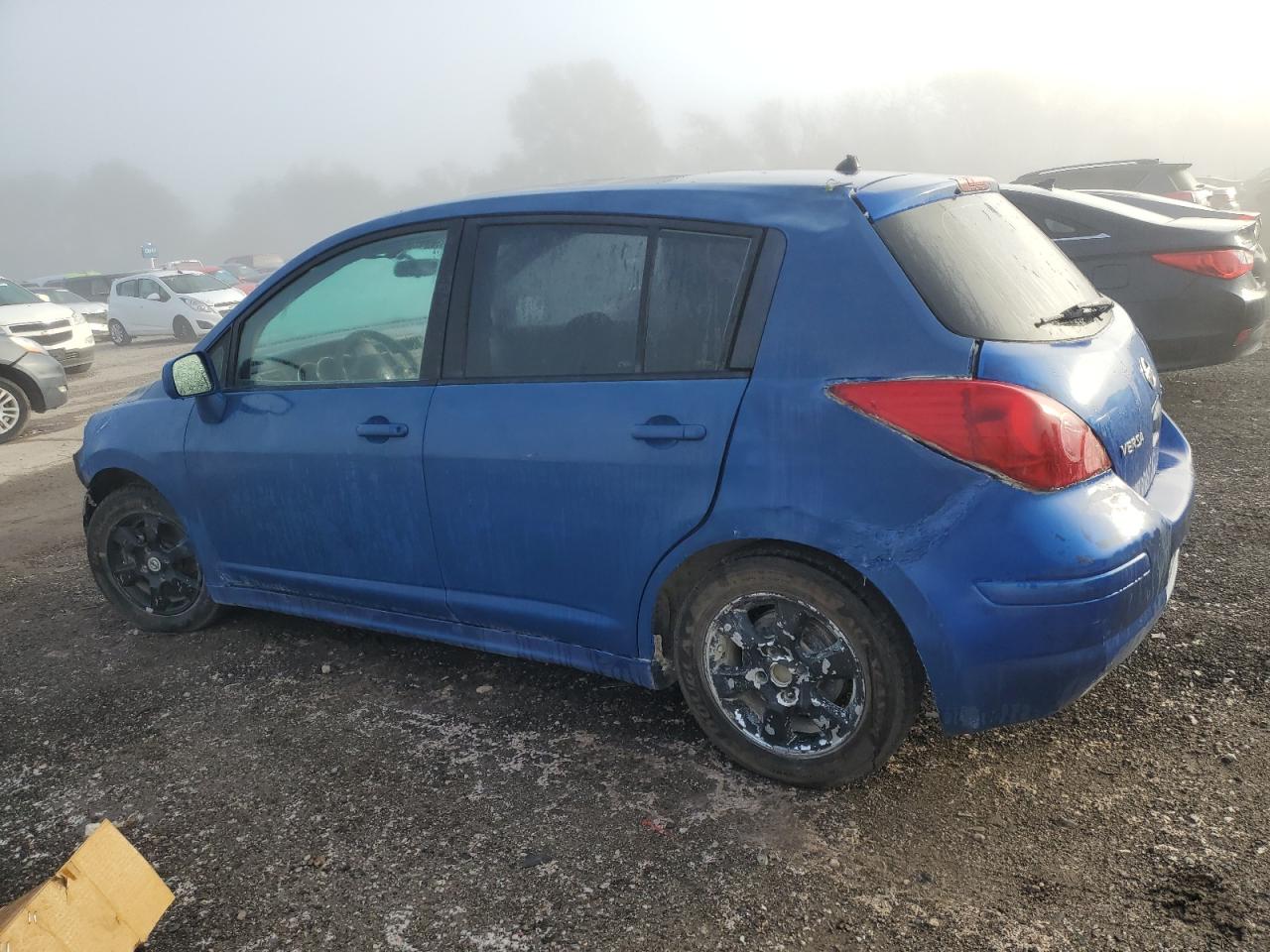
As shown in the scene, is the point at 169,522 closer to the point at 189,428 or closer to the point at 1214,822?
the point at 189,428

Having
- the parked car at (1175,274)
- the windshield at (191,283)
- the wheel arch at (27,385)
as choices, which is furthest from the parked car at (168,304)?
the parked car at (1175,274)

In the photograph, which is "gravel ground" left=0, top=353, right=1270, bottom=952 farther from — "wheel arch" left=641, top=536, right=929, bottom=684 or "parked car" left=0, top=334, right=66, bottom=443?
"parked car" left=0, top=334, right=66, bottom=443

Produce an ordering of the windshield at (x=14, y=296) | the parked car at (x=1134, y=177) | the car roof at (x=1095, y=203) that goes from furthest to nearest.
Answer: the windshield at (x=14, y=296), the parked car at (x=1134, y=177), the car roof at (x=1095, y=203)

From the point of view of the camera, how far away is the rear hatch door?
2.63 m

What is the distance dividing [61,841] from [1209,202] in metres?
16.6

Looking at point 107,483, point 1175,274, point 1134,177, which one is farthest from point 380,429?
point 1134,177

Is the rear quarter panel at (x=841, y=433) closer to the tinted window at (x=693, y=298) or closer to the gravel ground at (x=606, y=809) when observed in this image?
the tinted window at (x=693, y=298)

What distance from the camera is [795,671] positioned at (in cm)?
285

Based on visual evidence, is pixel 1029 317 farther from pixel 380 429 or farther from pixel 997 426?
pixel 380 429

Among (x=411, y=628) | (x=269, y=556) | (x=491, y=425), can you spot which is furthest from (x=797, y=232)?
(x=269, y=556)

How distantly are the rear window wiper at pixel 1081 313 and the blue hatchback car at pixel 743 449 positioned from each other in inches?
0.9

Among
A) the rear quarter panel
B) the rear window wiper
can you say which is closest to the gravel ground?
the rear quarter panel

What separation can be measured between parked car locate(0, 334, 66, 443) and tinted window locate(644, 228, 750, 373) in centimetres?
955

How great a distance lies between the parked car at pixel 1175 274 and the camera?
648cm
